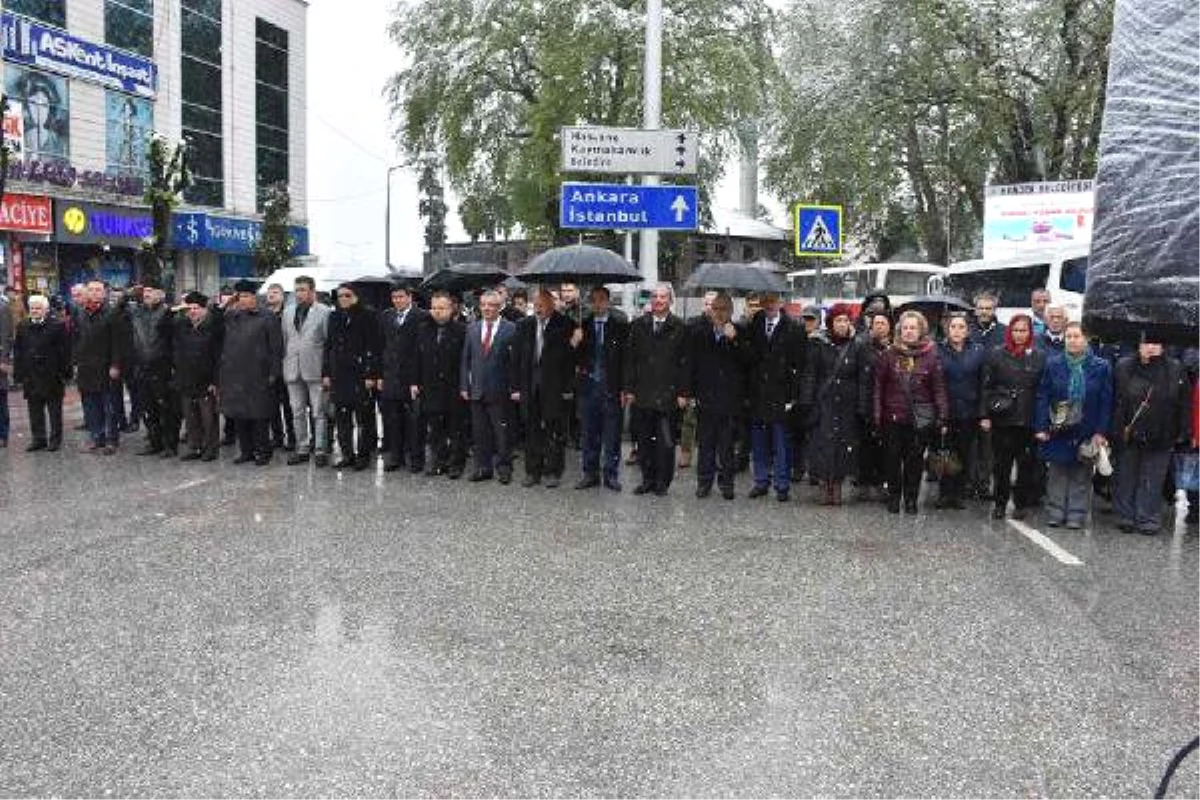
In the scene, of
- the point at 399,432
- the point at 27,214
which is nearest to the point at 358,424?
the point at 399,432

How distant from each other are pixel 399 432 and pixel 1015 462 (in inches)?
229

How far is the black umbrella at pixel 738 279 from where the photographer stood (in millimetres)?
9883

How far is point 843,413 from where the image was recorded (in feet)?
32.2

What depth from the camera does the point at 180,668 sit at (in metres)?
5.07

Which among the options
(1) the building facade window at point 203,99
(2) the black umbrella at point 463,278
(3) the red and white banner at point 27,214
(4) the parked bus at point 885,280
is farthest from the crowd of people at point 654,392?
(1) the building facade window at point 203,99

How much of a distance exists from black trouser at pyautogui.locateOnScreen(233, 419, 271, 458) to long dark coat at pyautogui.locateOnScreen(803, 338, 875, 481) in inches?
217

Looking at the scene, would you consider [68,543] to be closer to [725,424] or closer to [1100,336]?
[725,424]

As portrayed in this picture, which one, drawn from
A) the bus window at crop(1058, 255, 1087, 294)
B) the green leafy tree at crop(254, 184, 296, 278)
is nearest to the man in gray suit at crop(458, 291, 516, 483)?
the bus window at crop(1058, 255, 1087, 294)

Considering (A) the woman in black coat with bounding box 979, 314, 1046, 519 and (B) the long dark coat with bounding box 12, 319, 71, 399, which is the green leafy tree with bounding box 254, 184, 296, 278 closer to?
(B) the long dark coat with bounding box 12, 319, 71, 399

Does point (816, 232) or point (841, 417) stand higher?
point (816, 232)

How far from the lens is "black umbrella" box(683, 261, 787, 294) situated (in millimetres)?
9883

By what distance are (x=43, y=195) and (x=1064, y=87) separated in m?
26.0

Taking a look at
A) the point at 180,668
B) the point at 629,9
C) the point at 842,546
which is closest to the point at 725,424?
the point at 842,546

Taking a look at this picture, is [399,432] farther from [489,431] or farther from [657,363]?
[657,363]
